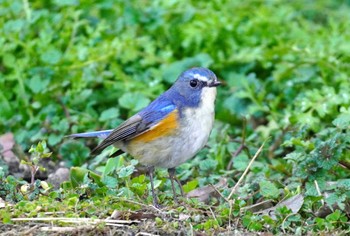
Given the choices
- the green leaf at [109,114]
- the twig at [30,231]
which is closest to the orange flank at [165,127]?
the twig at [30,231]

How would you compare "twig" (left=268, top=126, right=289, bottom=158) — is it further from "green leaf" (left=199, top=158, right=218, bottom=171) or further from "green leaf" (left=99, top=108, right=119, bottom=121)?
"green leaf" (left=99, top=108, right=119, bottom=121)

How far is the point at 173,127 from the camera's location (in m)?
6.38

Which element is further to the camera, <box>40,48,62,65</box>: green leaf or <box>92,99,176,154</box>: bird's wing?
<box>40,48,62,65</box>: green leaf

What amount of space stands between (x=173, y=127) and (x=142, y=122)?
12.5 inches

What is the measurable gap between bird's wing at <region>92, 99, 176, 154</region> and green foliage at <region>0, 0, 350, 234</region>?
20 centimetres

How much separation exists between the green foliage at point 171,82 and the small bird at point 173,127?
176mm

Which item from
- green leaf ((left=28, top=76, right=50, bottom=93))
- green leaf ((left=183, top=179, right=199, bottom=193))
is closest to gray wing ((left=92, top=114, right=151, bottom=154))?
green leaf ((left=183, top=179, right=199, bottom=193))

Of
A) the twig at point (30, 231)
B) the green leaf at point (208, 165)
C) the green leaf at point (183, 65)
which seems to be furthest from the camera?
the green leaf at point (183, 65)

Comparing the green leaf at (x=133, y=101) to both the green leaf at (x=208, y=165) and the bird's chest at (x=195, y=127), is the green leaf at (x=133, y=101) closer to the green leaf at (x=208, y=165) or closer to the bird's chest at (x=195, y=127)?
the green leaf at (x=208, y=165)

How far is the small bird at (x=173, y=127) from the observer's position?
21.0ft

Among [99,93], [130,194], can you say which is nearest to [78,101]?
[99,93]

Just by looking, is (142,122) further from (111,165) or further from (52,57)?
(52,57)

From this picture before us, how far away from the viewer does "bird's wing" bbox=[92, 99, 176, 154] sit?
21.3 ft

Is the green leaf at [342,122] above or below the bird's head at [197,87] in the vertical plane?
below
